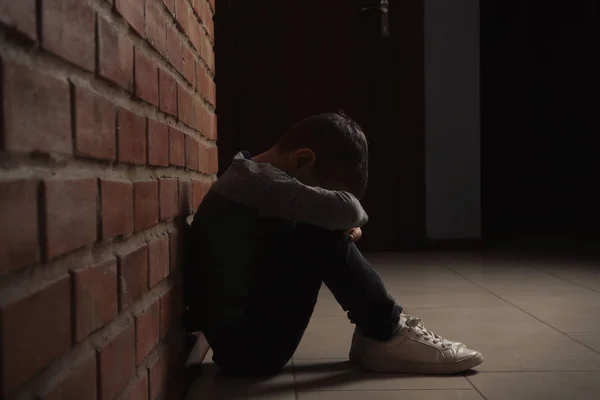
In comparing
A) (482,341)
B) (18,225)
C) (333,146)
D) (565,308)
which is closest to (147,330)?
(18,225)

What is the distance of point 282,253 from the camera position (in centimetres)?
138

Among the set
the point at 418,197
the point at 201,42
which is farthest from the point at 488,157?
the point at 201,42

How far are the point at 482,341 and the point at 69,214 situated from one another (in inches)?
55.9

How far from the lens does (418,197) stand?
4.02m

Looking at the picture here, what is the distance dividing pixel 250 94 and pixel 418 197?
44.5 inches

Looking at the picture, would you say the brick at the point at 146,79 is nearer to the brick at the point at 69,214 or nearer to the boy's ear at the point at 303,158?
the brick at the point at 69,214

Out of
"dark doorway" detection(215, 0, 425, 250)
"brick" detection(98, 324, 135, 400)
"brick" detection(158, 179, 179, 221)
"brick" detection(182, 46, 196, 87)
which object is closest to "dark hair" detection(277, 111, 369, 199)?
"brick" detection(182, 46, 196, 87)

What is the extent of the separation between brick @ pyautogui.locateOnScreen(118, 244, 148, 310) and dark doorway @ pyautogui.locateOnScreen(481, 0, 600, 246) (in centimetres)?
613

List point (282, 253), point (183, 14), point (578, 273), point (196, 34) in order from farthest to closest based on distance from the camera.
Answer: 1. point (578, 273)
2. point (196, 34)
3. point (282, 253)
4. point (183, 14)

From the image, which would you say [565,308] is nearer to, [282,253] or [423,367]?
[423,367]

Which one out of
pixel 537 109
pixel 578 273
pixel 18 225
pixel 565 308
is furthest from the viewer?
pixel 537 109

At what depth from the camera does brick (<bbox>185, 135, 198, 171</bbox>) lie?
1345mm

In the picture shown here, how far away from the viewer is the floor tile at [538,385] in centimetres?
133

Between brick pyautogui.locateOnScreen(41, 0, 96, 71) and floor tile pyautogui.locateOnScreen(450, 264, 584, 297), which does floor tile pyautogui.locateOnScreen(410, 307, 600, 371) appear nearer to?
floor tile pyautogui.locateOnScreen(450, 264, 584, 297)
